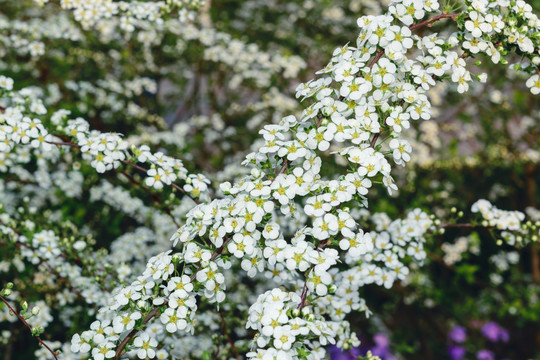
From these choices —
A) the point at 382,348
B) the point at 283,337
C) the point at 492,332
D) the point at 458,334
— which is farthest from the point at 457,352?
the point at 283,337

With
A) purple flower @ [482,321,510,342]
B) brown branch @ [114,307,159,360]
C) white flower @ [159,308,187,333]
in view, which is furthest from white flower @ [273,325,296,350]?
purple flower @ [482,321,510,342]

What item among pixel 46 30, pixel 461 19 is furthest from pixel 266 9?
pixel 461 19

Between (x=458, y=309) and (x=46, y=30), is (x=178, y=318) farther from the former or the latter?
(x=458, y=309)

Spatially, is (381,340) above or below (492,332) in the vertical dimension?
below

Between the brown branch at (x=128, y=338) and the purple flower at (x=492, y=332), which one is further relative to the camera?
the purple flower at (x=492, y=332)

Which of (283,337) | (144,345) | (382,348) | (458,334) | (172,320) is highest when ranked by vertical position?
(283,337)

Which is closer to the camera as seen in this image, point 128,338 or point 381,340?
point 128,338

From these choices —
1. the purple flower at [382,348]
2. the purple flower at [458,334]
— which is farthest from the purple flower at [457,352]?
the purple flower at [382,348]

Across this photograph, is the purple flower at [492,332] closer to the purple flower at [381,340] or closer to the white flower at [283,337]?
the purple flower at [381,340]

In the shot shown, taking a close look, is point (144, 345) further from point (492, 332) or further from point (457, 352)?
point (492, 332)

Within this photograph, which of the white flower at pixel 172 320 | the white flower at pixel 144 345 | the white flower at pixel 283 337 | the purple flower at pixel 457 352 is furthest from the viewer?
the purple flower at pixel 457 352

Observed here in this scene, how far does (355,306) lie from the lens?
205cm

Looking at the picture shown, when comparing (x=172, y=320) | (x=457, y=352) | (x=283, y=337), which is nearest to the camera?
(x=283, y=337)

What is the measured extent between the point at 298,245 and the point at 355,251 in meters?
0.19
